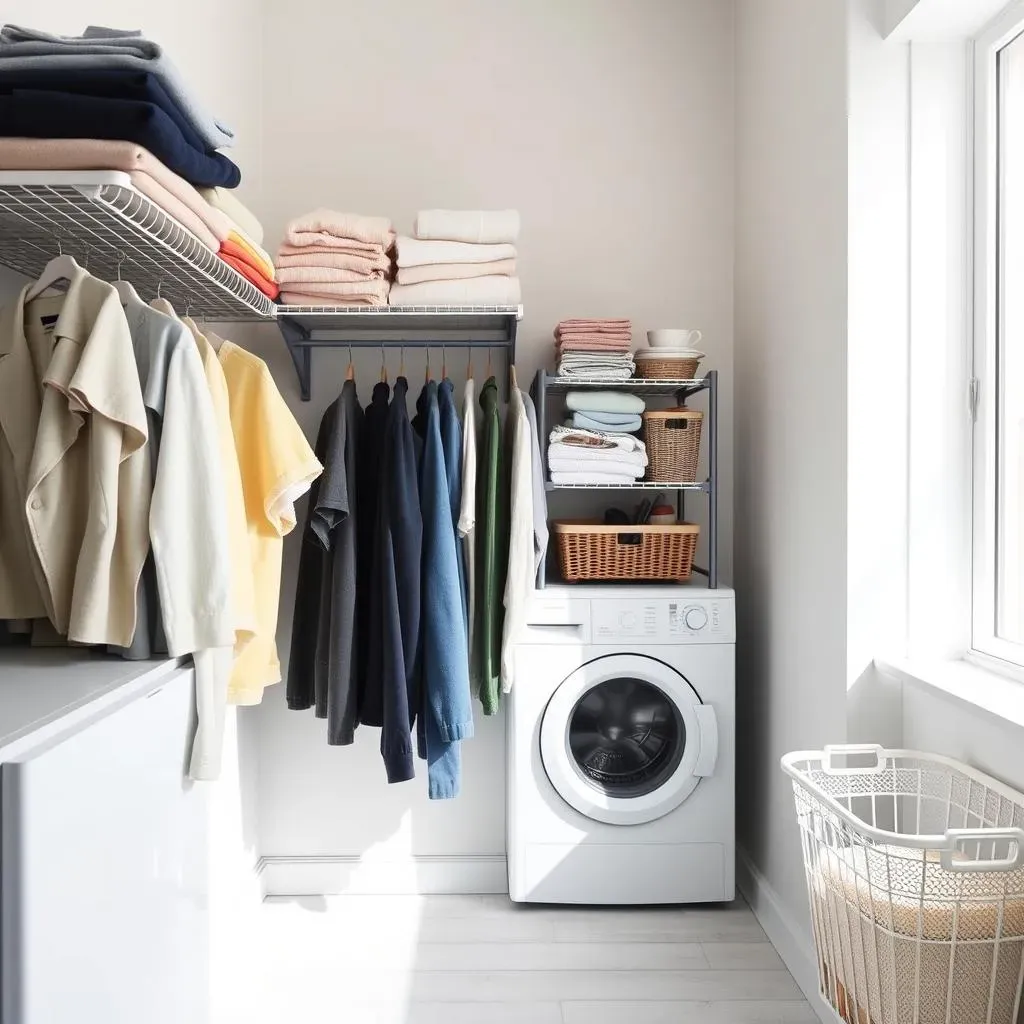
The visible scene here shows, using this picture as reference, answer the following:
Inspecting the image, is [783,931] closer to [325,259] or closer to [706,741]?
[706,741]

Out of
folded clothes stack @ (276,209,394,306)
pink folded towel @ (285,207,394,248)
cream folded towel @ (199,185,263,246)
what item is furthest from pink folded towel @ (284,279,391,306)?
cream folded towel @ (199,185,263,246)

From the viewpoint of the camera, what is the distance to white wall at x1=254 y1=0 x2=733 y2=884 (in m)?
2.83

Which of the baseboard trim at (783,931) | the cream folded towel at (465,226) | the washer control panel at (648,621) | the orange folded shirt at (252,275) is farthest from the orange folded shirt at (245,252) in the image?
the baseboard trim at (783,931)

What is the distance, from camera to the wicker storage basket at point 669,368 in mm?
2574

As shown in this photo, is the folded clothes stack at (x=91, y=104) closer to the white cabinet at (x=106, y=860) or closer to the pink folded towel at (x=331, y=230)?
the white cabinet at (x=106, y=860)

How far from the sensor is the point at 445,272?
7.93 feet

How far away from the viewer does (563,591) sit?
254cm

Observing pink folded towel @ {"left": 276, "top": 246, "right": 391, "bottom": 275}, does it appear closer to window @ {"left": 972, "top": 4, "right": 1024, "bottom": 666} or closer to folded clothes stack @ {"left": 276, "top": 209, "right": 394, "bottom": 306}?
folded clothes stack @ {"left": 276, "top": 209, "right": 394, "bottom": 306}

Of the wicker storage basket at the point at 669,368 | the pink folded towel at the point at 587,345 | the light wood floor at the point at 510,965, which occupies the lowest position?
the light wood floor at the point at 510,965

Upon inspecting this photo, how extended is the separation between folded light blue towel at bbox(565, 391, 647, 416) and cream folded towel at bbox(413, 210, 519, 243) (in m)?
0.48

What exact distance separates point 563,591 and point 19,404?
1510 mm

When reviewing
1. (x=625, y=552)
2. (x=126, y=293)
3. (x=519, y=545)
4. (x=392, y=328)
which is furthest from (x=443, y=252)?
(x=126, y=293)

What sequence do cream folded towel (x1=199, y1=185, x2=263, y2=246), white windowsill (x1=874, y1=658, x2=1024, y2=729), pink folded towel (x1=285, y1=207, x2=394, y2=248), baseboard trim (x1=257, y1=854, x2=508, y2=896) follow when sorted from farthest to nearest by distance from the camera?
baseboard trim (x1=257, y1=854, x2=508, y2=896)
pink folded towel (x1=285, y1=207, x2=394, y2=248)
cream folded towel (x1=199, y1=185, x2=263, y2=246)
white windowsill (x1=874, y1=658, x2=1024, y2=729)

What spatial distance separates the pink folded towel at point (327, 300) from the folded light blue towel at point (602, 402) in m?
0.59
